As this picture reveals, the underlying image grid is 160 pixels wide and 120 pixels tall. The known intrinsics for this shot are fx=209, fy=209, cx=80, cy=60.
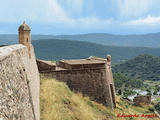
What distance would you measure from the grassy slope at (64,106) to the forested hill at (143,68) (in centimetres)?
12636

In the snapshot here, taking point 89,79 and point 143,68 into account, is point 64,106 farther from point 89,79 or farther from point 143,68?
point 143,68

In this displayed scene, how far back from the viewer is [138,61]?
163875 millimetres

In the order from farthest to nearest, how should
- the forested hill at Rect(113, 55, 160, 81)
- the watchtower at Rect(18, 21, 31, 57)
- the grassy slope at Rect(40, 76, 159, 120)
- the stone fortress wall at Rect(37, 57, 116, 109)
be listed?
1. the forested hill at Rect(113, 55, 160, 81)
2. the stone fortress wall at Rect(37, 57, 116, 109)
3. the watchtower at Rect(18, 21, 31, 57)
4. the grassy slope at Rect(40, 76, 159, 120)

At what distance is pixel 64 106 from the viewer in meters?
13.3

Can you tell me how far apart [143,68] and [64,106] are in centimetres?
14549

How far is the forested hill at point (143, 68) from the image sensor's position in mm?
141500

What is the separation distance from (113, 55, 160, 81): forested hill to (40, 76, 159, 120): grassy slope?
126 meters

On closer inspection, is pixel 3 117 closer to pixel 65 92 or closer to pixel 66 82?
pixel 65 92

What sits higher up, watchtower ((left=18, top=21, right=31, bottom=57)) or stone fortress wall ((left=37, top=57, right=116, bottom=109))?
watchtower ((left=18, top=21, right=31, bottom=57))

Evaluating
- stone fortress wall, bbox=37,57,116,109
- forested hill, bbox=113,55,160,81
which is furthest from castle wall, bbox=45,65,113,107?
forested hill, bbox=113,55,160,81

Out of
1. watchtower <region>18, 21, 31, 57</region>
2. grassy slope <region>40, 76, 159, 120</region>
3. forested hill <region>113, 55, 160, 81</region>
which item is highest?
watchtower <region>18, 21, 31, 57</region>

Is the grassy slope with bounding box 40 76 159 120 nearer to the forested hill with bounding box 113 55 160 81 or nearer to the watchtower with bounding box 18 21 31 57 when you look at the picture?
the watchtower with bounding box 18 21 31 57

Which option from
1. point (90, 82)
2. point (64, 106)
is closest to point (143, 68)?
point (90, 82)

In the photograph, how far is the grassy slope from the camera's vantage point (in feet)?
36.7
